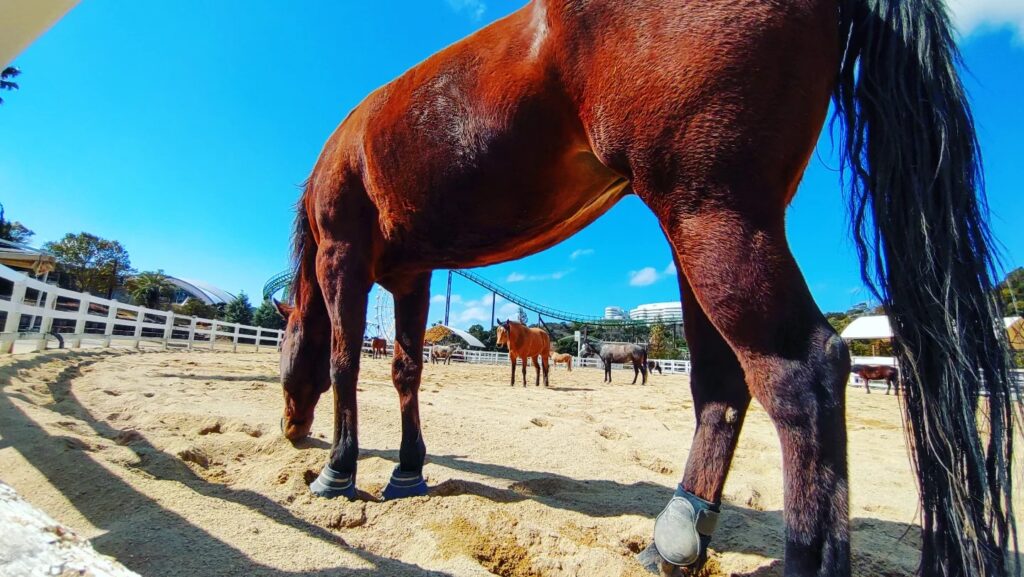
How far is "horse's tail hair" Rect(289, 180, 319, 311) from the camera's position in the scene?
3.24 metres

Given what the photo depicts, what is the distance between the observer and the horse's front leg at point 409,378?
2307mm

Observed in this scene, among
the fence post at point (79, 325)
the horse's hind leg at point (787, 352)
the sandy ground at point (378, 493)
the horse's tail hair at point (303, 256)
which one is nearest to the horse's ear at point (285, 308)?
the horse's tail hair at point (303, 256)

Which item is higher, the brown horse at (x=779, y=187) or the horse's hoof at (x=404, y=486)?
the brown horse at (x=779, y=187)

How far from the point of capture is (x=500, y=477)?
2.70 metres

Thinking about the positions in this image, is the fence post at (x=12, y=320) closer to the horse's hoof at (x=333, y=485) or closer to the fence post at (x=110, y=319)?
the fence post at (x=110, y=319)

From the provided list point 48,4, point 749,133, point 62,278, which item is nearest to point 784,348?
point 749,133

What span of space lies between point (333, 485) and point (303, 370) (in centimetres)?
117

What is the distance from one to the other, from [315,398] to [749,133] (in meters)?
2.94

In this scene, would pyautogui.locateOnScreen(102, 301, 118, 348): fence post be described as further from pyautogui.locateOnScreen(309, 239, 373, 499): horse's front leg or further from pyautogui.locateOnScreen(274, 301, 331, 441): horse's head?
pyautogui.locateOnScreen(309, 239, 373, 499): horse's front leg

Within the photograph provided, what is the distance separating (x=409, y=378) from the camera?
277cm

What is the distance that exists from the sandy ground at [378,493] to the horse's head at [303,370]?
0.58ft

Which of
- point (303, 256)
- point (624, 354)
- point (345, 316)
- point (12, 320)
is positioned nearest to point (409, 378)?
point (345, 316)

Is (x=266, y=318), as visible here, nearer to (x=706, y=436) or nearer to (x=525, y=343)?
(x=525, y=343)

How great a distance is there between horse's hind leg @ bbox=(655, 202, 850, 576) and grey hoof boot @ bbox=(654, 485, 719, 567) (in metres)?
0.44
